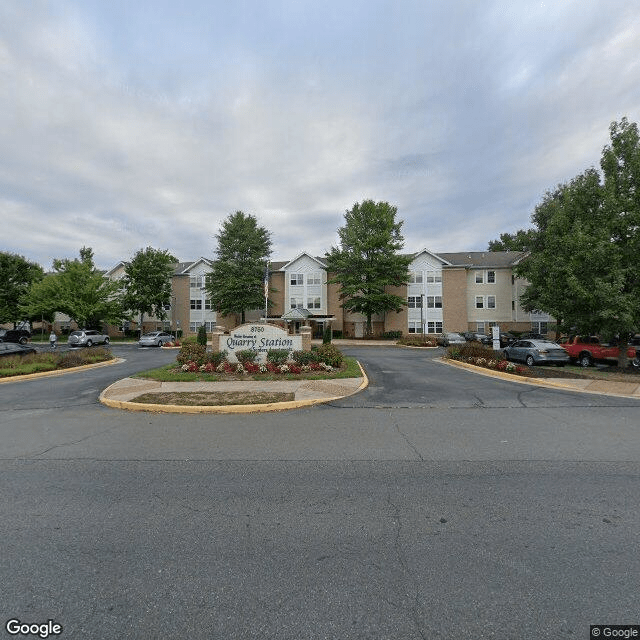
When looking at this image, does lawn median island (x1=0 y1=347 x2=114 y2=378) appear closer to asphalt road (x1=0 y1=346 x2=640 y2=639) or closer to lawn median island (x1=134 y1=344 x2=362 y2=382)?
lawn median island (x1=134 y1=344 x2=362 y2=382)

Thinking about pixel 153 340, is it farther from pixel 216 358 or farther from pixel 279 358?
pixel 279 358

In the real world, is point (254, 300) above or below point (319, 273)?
below

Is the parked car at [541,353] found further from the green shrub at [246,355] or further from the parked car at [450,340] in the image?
the parked car at [450,340]

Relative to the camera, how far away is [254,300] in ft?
137

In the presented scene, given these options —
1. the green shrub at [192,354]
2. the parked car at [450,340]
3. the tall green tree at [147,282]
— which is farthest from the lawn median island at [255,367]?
the tall green tree at [147,282]

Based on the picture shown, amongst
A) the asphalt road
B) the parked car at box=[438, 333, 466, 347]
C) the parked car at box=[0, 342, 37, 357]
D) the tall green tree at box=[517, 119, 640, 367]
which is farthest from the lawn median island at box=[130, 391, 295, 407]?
the parked car at box=[438, 333, 466, 347]

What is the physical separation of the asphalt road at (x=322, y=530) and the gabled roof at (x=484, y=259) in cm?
4013

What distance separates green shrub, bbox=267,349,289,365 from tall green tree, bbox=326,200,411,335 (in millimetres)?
25257

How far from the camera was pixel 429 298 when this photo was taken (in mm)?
43094

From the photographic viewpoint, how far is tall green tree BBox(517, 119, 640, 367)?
43.9 feet

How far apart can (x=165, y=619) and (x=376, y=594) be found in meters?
1.45

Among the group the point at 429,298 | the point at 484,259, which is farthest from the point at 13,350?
the point at 484,259

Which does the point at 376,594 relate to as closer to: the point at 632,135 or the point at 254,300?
the point at 632,135

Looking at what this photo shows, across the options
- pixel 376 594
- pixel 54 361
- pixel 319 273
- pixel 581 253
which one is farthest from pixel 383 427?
pixel 319 273
